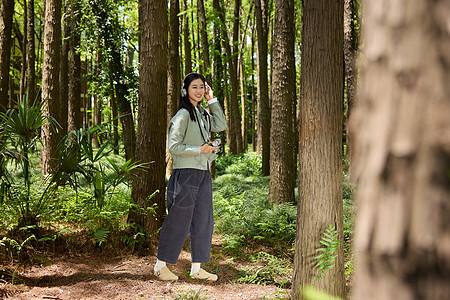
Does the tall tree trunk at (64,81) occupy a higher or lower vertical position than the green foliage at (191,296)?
higher

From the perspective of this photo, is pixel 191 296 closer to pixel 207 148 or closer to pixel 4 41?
pixel 207 148

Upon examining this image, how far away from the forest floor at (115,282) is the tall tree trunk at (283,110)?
3.12 meters

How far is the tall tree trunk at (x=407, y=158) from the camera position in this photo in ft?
2.56

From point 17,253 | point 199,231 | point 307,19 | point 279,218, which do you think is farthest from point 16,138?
point 279,218

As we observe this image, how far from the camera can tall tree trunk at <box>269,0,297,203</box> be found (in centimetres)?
821

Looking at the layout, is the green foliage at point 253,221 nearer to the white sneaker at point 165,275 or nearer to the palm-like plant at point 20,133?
the white sneaker at point 165,275

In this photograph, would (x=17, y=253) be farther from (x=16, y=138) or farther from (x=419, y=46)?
(x=419, y=46)

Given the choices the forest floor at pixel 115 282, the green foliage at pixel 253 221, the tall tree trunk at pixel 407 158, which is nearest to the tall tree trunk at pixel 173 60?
the green foliage at pixel 253 221

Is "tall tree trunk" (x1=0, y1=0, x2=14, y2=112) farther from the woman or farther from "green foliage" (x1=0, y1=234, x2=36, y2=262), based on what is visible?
the woman

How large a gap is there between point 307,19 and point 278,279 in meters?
3.16

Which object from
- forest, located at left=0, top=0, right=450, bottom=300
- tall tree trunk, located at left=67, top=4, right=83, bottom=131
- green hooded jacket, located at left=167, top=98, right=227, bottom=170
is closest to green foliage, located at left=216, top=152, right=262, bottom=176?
forest, located at left=0, top=0, right=450, bottom=300

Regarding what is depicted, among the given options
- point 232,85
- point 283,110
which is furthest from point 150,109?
point 232,85

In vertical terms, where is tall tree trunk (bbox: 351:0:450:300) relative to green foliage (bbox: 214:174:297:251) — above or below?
above

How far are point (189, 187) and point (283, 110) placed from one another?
14.1 feet
